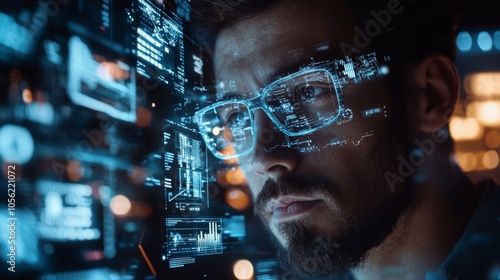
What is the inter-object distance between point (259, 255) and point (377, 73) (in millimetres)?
569

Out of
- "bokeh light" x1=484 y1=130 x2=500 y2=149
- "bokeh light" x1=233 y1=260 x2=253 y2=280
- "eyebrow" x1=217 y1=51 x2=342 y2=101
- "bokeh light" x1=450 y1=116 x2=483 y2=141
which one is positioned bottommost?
"bokeh light" x1=233 y1=260 x2=253 y2=280

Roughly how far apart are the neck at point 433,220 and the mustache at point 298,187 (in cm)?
19

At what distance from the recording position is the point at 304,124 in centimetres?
111

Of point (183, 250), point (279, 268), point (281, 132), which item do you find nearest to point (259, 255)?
point (279, 268)

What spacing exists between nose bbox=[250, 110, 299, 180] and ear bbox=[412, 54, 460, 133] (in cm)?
33

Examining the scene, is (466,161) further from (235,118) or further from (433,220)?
(235,118)

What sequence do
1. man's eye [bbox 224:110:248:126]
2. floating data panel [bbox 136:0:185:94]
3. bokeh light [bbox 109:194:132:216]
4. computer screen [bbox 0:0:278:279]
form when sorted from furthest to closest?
man's eye [bbox 224:110:248:126] < floating data panel [bbox 136:0:185:94] < bokeh light [bbox 109:194:132:216] < computer screen [bbox 0:0:278:279]

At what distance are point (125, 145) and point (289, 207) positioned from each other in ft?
1.46

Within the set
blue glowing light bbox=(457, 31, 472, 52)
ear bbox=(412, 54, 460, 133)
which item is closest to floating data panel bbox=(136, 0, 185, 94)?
ear bbox=(412, 54, 460, 133)

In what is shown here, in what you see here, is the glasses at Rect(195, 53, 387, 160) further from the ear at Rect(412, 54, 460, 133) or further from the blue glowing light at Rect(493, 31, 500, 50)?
the blue glowing light at Rect(493, 31, 500, 50)

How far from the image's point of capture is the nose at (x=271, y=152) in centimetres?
112

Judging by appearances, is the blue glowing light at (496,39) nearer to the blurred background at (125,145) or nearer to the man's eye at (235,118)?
the blurred background at (125,145)

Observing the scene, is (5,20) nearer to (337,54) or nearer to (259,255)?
(337,54)

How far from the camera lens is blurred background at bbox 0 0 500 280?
0.77 meters
